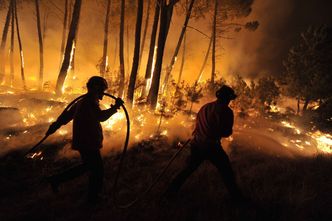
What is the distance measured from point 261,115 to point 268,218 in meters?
15.3

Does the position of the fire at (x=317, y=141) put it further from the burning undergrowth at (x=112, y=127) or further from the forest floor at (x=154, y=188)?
the forest floor at (x=154, y=188)

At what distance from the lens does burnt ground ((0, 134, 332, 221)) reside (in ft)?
13.8

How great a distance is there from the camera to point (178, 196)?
4758mm

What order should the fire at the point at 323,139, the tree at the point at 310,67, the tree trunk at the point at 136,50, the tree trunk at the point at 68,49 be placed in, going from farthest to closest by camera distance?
the tree at the point at 310,67
the fire at the point at 323,139
the tree trunk at the point at 68,49
the tree trunk at the point at 136,50

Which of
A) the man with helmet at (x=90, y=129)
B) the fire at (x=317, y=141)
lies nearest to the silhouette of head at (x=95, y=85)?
the man with helmet at (x=90, y=129)

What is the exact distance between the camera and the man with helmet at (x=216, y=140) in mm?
4293

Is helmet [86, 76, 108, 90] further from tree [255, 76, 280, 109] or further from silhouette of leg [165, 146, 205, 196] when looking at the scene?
tree [255, 76, 280, 109]

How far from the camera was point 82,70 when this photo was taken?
31.4m

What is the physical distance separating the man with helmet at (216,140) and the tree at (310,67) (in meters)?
18.8

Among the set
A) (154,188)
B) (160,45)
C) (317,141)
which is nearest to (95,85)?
(154,188)

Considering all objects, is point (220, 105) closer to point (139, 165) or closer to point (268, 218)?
point (268, 218)

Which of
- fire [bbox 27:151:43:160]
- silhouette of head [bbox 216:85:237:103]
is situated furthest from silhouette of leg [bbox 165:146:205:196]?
fire [bbox 27:151:43:160]

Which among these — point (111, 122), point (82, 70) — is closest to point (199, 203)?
point (111, 122)

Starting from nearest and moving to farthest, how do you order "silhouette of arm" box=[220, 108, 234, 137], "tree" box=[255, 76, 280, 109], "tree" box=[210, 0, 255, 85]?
"silhouette of arm" box=[220, 108, 234, 137] → "tree" box=[255, 76, 280, 109] → "tree" box=[210, 0, 255, 85]
